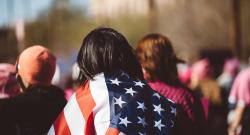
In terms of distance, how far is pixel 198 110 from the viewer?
18.8 ft

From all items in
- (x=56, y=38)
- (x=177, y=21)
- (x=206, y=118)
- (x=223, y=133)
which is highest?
(x=206, y=118)

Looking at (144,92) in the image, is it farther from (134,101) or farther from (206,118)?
(206,118)

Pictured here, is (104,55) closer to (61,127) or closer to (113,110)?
(113,110)

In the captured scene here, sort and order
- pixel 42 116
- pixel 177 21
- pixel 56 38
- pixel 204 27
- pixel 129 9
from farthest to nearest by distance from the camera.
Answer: pixel 129 9 → pixel 56 38 → pixel 177 21 → pixel 204 27 → pixel 42 116

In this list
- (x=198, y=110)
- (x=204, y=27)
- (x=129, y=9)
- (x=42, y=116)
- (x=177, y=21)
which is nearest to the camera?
(x=42, y=116)

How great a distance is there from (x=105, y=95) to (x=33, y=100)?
652mm

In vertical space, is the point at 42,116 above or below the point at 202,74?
above

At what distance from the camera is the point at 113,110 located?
4.57 m

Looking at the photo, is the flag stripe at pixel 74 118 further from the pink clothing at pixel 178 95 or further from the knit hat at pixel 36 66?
the pink clothing at pixel 178 95

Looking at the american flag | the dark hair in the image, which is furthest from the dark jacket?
the dark hair

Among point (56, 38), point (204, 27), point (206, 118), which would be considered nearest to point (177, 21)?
point (204, 27)

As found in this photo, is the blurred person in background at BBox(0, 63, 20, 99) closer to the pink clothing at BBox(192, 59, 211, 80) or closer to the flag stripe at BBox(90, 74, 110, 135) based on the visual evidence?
the flag stripe at BBox(90, 74, 110, 135)

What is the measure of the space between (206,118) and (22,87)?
1.55m

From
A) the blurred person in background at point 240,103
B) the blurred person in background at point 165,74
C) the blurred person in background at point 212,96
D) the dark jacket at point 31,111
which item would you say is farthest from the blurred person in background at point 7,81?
the blurred person in background at point 212,96
